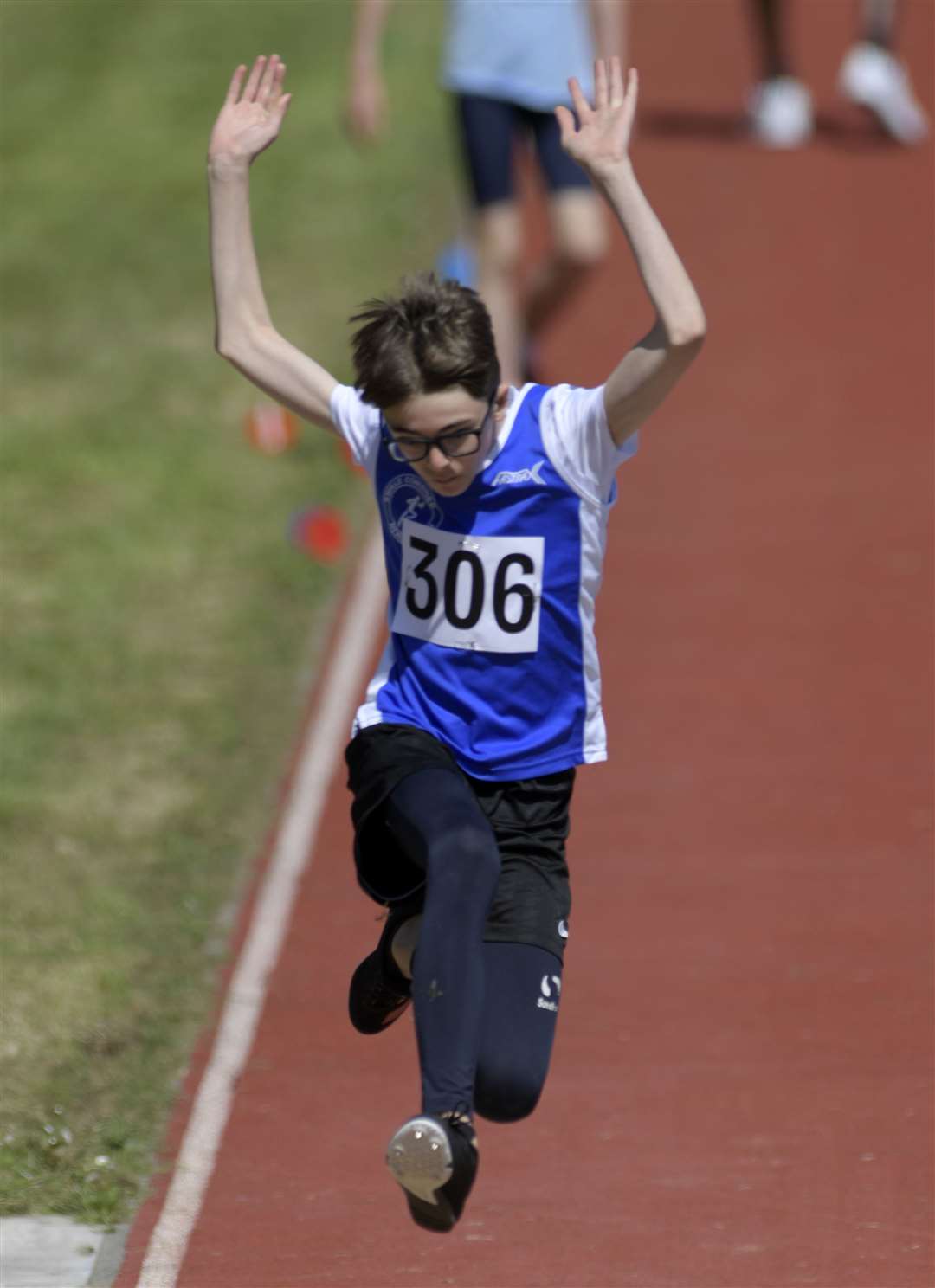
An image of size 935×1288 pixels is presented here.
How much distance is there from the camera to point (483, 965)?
15.5ft

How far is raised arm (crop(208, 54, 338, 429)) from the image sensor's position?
5.16 meters

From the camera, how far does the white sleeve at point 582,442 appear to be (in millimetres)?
4836

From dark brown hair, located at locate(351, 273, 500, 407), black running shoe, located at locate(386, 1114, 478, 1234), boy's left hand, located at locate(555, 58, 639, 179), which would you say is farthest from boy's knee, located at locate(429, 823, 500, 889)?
boy's left hand, located at locate(555, 58, 639, 179)

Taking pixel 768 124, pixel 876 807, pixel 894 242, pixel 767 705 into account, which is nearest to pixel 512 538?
pixel 876 807

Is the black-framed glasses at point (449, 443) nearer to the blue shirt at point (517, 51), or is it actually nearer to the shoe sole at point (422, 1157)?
the shoe sole at point (422, 1157)

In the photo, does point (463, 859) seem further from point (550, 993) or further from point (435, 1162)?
point (435, 1162)

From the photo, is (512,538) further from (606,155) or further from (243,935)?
(243,935)

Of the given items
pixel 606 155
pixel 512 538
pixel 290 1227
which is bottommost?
pixel 290 1227

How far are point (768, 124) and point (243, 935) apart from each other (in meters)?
9.28

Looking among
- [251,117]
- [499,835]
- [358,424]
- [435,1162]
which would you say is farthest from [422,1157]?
[251,117]

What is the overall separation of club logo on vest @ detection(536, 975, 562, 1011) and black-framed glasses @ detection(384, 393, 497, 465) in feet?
3.94

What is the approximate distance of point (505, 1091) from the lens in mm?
4637

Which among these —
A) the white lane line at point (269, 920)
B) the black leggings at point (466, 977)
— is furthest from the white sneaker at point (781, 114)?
the black leggings at point (466, 977)

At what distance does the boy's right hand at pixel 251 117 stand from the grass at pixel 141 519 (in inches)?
114
